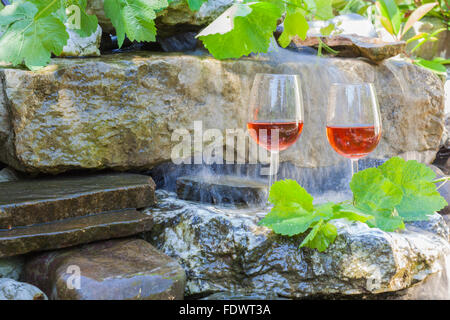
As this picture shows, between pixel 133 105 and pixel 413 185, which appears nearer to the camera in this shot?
pixel 413 185

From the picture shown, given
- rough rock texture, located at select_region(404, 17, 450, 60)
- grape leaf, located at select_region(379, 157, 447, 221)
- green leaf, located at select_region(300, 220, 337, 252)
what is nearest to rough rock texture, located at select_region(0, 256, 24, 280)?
green leaf, located at select_region(300, 220, 337, 252)

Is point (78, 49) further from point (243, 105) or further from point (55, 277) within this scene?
point (55, 277)

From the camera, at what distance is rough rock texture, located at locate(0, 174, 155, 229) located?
1.37m

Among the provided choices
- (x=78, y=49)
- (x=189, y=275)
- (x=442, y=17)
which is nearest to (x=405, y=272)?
(x=189, y=275)

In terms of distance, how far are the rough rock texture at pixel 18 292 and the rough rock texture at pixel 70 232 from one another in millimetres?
115

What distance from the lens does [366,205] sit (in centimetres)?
124

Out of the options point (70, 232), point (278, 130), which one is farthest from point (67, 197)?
point (278, 130)

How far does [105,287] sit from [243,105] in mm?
1234

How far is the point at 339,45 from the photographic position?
98.4 inches

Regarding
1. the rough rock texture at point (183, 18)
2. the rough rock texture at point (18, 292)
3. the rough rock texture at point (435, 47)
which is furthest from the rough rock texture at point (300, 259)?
the rough rock texture at point (435, 47)

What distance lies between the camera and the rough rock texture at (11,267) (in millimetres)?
1359

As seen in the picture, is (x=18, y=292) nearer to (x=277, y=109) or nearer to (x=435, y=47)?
(x=277, y=109)

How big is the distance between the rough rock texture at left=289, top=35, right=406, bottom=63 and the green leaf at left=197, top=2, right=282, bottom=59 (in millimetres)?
1745

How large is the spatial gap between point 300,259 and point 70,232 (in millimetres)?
652
